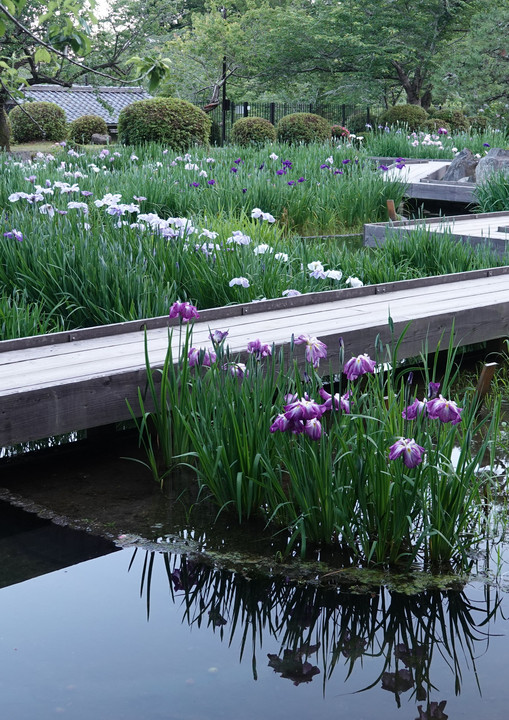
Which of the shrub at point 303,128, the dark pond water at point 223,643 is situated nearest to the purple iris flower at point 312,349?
the dark pond water at point 223,643

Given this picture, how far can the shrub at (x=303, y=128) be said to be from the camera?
688 inches

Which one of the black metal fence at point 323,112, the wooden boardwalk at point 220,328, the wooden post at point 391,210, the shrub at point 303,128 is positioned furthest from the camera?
the black metal fence at point 323,112

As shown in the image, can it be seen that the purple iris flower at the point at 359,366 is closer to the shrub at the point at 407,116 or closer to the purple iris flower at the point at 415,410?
the purple iris flower at the point at 415,410

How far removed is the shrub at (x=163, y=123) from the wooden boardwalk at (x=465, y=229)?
715cm

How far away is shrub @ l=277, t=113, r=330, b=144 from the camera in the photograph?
17.5 meters

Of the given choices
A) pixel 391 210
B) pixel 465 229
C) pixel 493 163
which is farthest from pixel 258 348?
pixel 493 163

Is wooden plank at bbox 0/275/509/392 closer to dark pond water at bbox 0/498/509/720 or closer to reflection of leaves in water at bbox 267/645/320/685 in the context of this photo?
dark pond water at bbox 0/498/509/720

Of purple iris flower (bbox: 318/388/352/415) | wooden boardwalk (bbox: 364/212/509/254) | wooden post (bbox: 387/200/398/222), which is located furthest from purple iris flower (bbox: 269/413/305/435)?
wooden post (bbox: 387/200/398/222)

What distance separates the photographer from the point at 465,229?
21.6ft

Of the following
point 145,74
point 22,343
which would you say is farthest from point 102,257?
point 145,74

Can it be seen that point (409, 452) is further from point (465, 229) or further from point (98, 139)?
point (98, 139)

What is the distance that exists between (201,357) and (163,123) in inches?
465

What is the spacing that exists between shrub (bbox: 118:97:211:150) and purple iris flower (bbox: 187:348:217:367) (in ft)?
36.5

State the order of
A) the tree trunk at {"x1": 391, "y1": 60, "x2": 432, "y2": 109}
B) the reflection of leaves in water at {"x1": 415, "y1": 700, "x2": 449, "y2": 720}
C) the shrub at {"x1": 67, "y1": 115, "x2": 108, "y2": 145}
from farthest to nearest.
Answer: the tree trunk at {"x1": 391, "y1": 60, "x2": 432, "y2": 109}
the shrub at {"x1": 67, "y1": 115, "x2": 108, "y2": 145}
the reflection of leaves in water at {"x1": 415, "y1": 700, "x2": 449, "y2": 720}
